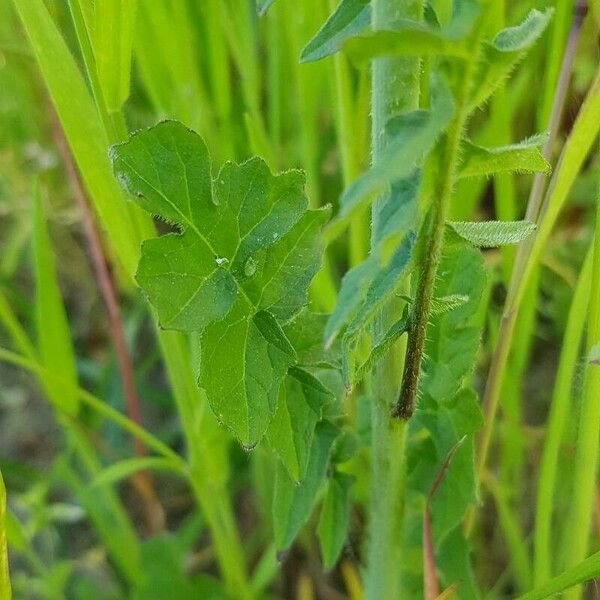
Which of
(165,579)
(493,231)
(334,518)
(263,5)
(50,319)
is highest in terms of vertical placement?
(263,5)

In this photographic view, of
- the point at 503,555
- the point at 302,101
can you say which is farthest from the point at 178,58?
the point at 503,555

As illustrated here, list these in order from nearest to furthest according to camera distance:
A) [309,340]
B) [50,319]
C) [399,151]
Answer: [399,151]
[309,340]
[50,319]

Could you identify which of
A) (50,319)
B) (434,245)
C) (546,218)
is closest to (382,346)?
(434,245)

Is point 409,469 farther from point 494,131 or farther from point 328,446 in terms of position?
point 494,131

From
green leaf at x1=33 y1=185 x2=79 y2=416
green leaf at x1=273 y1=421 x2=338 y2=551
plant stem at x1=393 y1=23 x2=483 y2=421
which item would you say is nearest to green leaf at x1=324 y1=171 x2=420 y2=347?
plant stem at x1=393 y1=23 x2=483 y2=421

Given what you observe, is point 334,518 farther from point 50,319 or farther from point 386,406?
point 50,319

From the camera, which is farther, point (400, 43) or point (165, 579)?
point (165, 579)

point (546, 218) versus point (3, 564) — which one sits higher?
point (546, 218)

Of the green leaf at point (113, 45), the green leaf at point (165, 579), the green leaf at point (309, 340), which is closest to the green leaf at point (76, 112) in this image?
the green leaf at point (113, 45)
